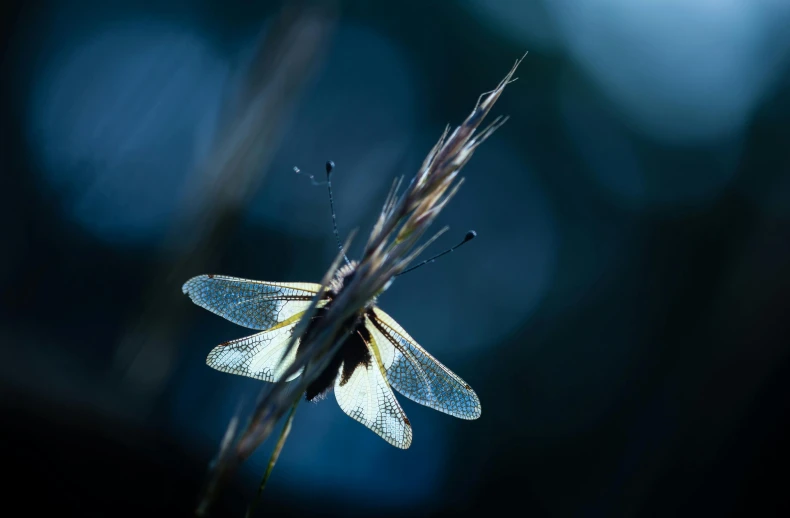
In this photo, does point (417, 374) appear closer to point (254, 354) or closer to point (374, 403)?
point (374, 403)

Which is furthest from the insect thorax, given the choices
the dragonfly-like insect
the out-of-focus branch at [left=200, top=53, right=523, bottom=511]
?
the out-of-focus branch at [left=200, top=53, right=523, bottom=511]

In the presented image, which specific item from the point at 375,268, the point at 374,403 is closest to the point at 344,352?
the point at 374,403

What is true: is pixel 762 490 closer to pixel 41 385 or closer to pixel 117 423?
pixel 117 423

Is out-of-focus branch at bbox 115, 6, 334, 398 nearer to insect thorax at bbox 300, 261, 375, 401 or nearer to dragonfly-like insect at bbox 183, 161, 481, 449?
dragonfly-like insect at bbox 183, 161, 481, 449

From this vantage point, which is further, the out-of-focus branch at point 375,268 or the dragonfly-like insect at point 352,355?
the dragonfly-like insect at point 352,355

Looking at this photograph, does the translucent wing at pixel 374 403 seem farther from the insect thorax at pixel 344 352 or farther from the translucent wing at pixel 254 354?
the translucent wing at pixel 254 354

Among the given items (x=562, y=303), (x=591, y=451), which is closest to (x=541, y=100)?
(x=562, y=303)

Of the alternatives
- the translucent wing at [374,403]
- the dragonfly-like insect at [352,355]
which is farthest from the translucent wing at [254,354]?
the translucent wing at [374,403]
